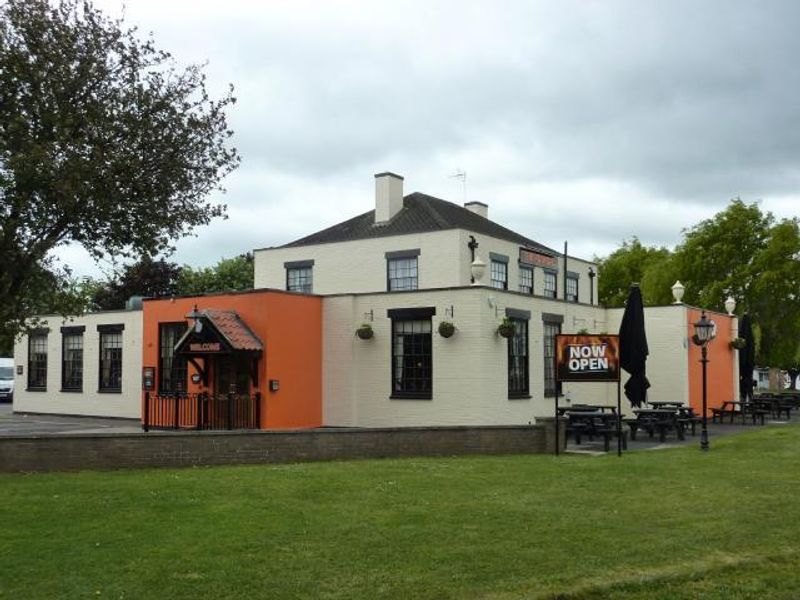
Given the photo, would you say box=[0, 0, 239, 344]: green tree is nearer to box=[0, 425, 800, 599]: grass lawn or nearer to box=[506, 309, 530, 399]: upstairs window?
box=[0, 425, 800, 599]: grass lawn

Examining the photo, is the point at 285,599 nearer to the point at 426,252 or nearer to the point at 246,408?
the point at 246,408

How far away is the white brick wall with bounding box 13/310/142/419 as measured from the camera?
28.2 m

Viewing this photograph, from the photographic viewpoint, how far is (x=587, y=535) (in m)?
8.99

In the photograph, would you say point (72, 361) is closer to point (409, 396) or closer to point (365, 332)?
point (365, 332)

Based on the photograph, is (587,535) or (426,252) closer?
(587,535)

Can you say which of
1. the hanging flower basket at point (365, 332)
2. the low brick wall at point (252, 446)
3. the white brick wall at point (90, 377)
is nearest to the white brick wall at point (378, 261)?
the hanging flower basket at point (365, 332)

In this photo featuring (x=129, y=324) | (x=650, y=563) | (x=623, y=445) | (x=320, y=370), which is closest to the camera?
(x=650, y=563)

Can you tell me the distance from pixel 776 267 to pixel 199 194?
37.3 metres

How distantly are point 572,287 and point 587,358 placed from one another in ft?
57.2

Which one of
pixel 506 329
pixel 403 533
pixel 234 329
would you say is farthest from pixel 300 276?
pixel 403 533

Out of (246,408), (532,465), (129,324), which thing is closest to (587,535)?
(532,465)

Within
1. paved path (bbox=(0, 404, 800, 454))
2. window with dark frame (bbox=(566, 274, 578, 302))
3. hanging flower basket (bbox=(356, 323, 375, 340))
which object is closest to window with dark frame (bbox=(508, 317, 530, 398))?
paved path (bbox=(0, 404, 800, 454))

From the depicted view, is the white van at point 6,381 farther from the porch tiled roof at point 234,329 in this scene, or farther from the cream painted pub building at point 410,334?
the porch tiled roof at point 234,329

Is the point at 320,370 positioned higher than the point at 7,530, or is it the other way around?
the point at 320,370
